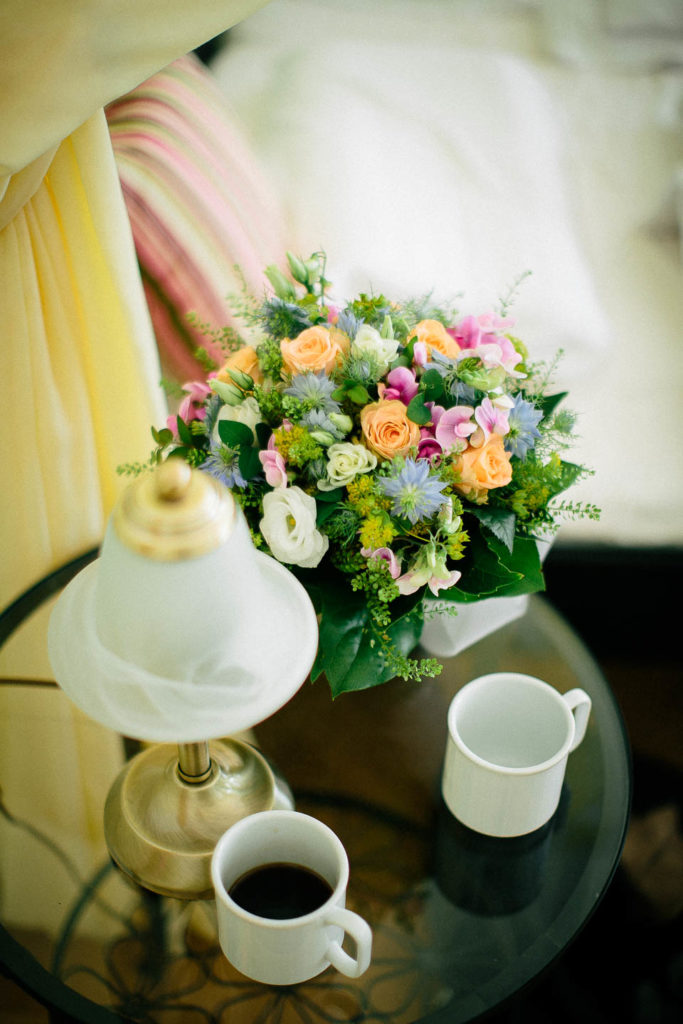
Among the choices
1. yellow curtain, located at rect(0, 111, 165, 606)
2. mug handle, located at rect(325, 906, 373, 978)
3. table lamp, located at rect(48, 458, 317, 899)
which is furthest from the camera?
yellow curtain, located at rect(0, 111, 165, 606)

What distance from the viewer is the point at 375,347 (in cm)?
68

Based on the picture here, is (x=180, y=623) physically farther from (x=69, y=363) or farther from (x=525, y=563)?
(x=69, y=363)

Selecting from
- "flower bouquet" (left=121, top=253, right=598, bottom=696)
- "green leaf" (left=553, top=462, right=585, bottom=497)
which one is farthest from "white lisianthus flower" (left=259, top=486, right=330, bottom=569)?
"green leaf" (left=553, top=462, right=585, bottom=497)

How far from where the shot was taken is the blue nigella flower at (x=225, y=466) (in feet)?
2.26

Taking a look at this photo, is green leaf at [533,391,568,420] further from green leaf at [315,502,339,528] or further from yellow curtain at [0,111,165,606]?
yellow curtain at [0,111,165,606]

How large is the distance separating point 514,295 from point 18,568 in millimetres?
803

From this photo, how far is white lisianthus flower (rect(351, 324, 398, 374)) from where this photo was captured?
26.9 inches

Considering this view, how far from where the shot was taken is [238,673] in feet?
1.54

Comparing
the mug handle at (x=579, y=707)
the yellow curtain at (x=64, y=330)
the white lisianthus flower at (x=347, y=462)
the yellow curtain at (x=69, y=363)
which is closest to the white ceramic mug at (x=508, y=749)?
the mug handle at (x=579, y=707)

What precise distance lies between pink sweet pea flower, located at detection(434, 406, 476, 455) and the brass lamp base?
1.02 feet

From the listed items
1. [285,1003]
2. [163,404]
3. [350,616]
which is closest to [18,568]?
[163,404]

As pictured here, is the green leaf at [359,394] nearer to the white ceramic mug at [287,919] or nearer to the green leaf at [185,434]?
the green leaf at [185,434]

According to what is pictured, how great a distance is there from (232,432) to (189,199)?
54 centimetres

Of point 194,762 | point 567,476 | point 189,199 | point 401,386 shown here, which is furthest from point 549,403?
point 189,199
